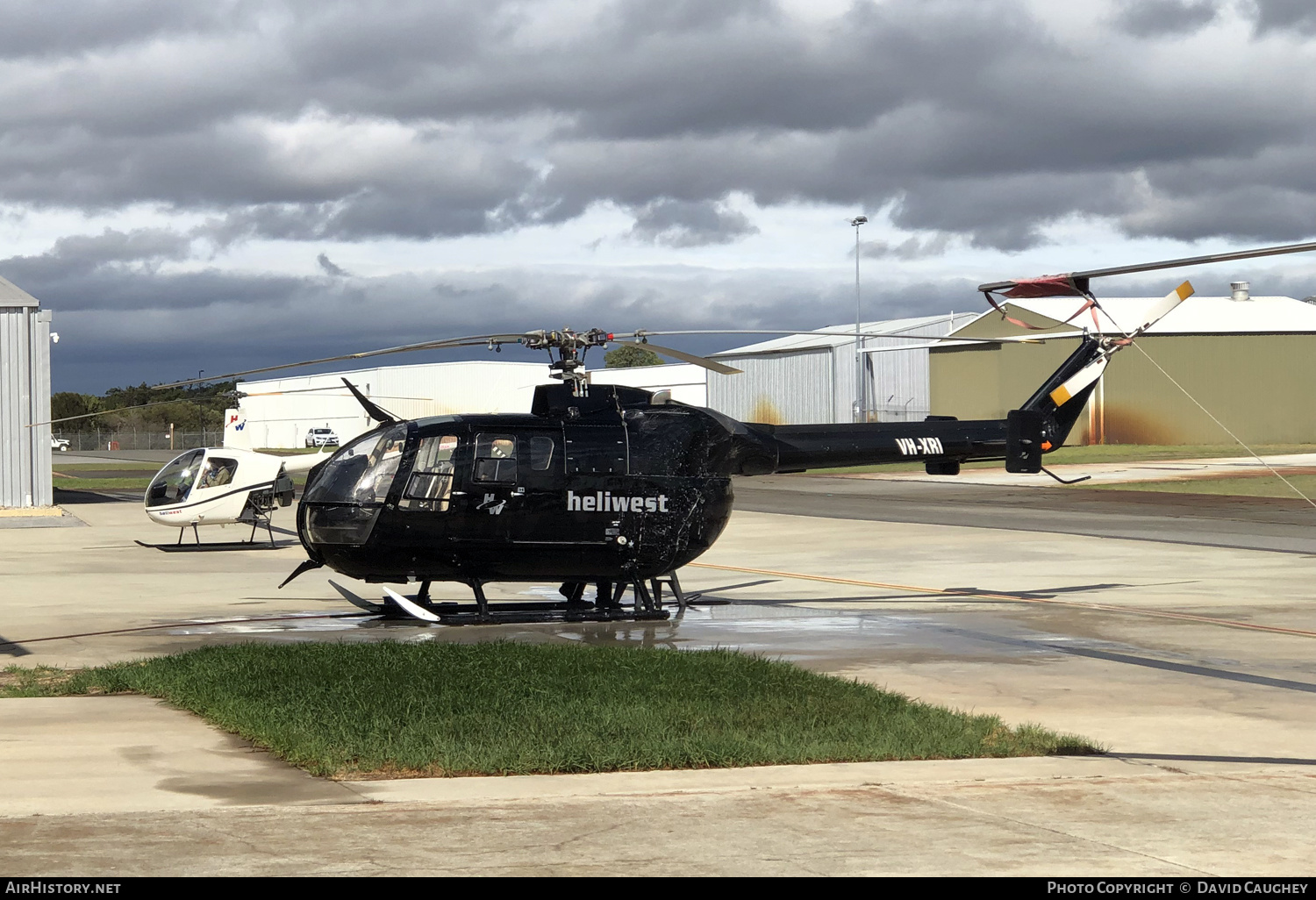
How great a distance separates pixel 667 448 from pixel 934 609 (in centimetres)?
388

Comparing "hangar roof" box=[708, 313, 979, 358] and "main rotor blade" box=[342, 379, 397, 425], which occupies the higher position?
"hangar roof" box=[708, 313, 979, 358]

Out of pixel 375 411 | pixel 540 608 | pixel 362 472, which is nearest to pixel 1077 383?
pixel 540 608

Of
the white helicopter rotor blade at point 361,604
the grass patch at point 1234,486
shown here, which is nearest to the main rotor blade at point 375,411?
the white helicopter rotor blade at point 361,604

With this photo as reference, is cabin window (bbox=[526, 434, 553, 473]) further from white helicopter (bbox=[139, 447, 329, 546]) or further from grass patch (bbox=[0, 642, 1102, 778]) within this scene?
white helicopter (bbox=[139, 447, 329, 546])

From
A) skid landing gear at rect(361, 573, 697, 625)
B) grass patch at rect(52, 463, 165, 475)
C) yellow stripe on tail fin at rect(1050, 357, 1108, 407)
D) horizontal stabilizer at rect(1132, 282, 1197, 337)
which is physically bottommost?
skid landing gear at rect(361, 573, 697, 625)

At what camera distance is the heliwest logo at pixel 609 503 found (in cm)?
1559

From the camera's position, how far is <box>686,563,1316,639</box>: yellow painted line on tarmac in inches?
594

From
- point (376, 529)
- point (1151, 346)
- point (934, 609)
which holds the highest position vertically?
point (1151, 346)

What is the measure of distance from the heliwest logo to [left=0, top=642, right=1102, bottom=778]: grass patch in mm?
3081

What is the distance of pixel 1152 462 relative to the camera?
5712 cm

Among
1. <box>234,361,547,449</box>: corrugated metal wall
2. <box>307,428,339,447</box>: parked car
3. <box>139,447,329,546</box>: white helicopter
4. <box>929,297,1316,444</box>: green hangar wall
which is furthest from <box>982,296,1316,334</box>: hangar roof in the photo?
<box>139,447,329,546</box>: white helicopter

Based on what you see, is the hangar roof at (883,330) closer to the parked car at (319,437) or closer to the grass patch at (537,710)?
the parked car at (319,437)
